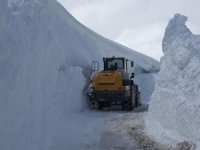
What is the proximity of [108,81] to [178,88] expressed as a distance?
9.65m

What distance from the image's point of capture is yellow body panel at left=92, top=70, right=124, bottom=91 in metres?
22.5

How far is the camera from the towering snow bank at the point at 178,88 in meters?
11.7

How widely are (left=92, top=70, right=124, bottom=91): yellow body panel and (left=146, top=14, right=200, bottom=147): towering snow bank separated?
236 inches

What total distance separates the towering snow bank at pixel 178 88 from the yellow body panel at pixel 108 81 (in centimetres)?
599

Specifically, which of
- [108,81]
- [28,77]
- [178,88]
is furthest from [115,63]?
[28,77]

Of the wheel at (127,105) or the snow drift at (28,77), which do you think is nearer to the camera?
the snow drift at (28,77)

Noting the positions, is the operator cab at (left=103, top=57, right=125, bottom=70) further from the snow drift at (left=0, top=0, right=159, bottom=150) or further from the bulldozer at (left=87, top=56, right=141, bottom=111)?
the snow drift at (left=0, top=0, right=159, bottom=150)

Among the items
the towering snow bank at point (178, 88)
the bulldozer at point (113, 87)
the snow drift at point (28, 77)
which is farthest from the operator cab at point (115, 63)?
the snow drift at point (28, 77)

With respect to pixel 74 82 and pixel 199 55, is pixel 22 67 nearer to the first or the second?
pixel 199 55

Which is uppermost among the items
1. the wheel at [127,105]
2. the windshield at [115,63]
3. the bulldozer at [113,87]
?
the windshield at [115,63]

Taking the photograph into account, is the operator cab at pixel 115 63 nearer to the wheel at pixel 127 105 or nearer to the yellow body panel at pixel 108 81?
the yellow body panel at pixel 108 81

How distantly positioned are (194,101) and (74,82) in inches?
488

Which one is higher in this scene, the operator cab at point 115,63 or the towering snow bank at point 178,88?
the operator cab at point 115,63

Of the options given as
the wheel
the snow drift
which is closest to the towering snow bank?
the snow drift
